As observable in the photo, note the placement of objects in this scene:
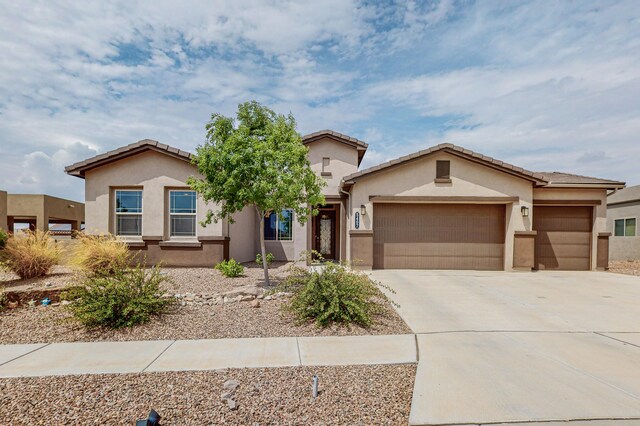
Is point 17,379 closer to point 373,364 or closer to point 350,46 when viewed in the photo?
point 373,364

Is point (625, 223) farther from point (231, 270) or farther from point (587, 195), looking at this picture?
point (231, 270)

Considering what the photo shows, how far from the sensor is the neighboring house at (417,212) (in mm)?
12336

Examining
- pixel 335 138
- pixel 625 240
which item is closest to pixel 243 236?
pixel 335 138

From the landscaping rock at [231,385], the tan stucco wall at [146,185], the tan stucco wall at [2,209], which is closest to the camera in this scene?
the landscaping rock at [231,385]

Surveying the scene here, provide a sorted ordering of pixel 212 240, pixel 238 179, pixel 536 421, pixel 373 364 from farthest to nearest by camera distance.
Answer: pixel 212 240
pixel 238 179
pixel 373 364
pixel 536 421

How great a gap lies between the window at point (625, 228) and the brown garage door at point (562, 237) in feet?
26.1

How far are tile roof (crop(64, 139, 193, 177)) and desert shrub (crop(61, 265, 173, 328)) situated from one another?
6351mm

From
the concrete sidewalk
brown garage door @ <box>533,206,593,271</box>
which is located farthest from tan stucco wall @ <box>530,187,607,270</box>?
the concrete sidewalk

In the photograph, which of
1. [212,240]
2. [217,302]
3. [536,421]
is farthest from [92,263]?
[536,421]

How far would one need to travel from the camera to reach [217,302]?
25.1ft

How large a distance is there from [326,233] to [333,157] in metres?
3.66

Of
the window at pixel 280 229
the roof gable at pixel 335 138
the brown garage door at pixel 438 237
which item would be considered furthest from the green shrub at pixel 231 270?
the roof gable at pixel 335 138

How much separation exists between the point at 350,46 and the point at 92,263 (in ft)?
34.2

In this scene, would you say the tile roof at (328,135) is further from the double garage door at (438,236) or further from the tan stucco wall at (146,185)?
the tan stucco wall at (146,185)
